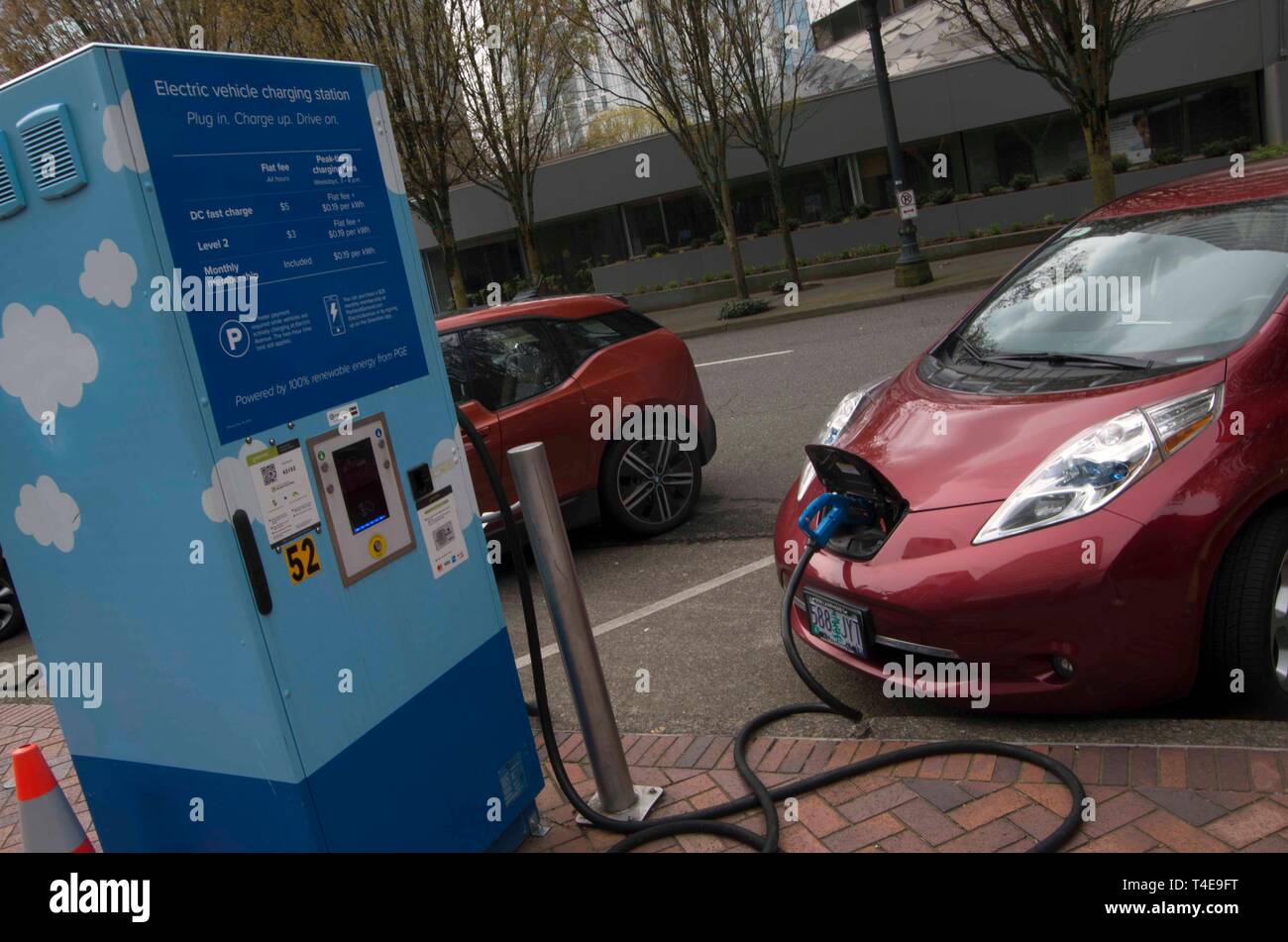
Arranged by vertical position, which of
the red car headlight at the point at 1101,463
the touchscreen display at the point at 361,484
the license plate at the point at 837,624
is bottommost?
the license plate at the point at 837,624

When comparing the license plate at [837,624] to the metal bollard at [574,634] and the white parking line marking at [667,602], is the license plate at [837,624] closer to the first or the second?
the metal bollard at [574,634]

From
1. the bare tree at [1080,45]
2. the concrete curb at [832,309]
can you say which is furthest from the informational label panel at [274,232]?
the concrete curb at [832,309]

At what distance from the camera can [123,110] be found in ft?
7.86

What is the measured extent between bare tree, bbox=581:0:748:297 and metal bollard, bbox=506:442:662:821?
15441mm

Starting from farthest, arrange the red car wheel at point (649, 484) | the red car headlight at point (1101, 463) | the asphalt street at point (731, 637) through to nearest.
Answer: the red car wheel at point (649, 484) → the asphalt street at point (731, 637) → the red car headlight at point (1101, 463)

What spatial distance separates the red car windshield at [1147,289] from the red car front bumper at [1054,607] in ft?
2.94

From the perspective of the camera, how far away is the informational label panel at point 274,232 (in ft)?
8.19

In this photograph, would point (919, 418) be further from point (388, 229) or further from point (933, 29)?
point (933, 29)

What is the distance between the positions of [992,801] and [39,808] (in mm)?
2716

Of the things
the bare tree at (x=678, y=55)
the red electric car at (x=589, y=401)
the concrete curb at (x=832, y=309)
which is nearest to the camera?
the red electric car at (x=589, y=401)

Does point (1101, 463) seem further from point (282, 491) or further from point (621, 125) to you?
point (621, 125)

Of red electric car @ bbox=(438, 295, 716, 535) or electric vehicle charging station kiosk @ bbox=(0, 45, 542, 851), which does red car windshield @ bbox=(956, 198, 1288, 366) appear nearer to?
red electric car @ bbox=(438, 295, 716, 535)

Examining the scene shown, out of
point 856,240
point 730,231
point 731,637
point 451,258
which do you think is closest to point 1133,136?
point 856,240

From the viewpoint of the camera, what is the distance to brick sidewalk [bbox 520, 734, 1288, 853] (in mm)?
2895
